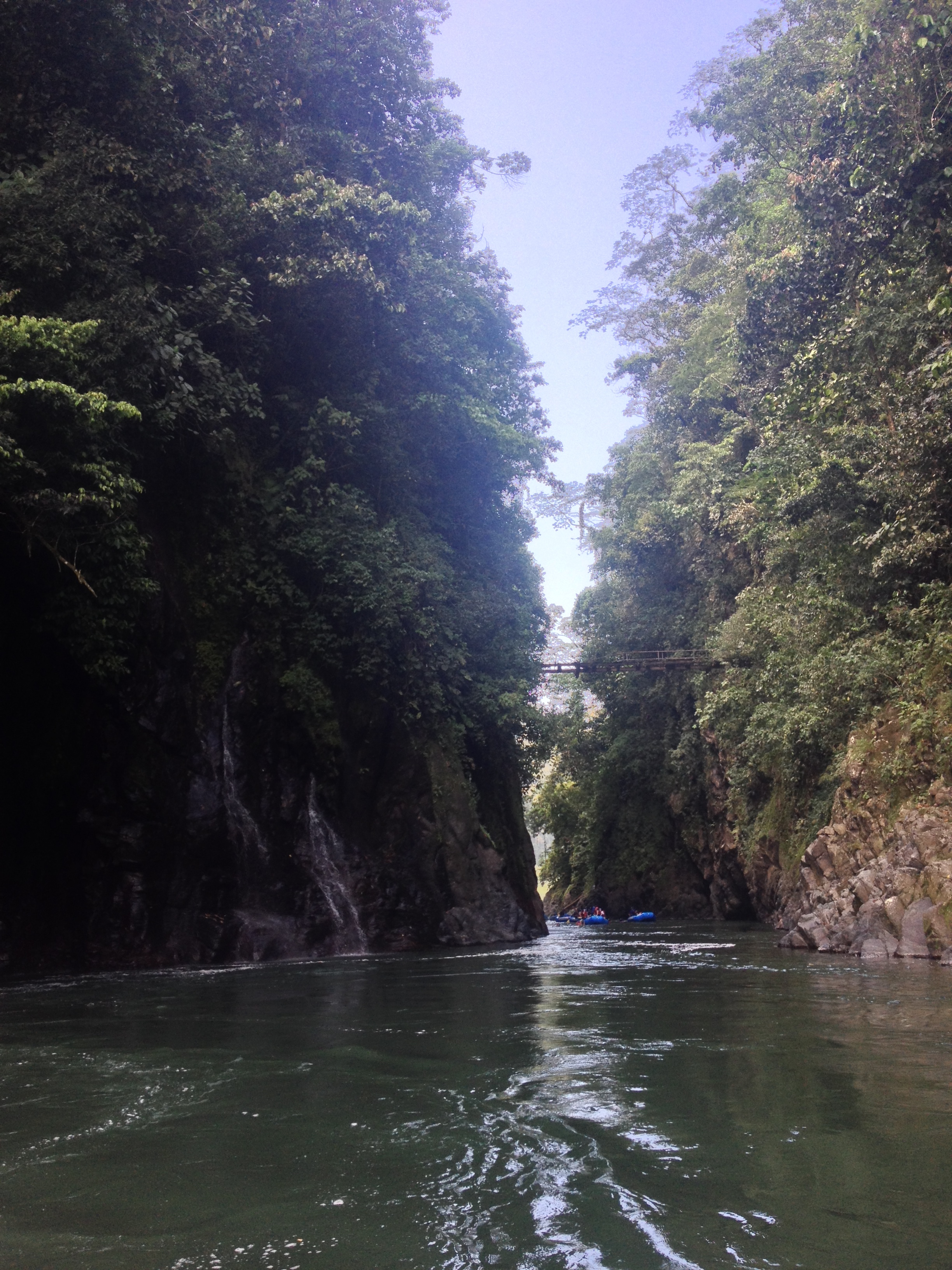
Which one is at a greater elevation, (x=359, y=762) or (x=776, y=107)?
(x=776, y=107)

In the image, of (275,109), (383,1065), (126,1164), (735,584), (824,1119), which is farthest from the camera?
(735,584)

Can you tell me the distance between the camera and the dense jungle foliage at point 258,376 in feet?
37.2

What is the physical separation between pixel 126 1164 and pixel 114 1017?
4.51 metres

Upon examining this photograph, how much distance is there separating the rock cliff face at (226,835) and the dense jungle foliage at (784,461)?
6.79 metres

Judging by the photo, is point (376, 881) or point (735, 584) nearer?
point (376, 881)

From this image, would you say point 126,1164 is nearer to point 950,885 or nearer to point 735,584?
point 950,885

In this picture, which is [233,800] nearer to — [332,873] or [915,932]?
[332,873]

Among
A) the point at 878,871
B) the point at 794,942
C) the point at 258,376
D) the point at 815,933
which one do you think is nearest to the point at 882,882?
the point at 878,871

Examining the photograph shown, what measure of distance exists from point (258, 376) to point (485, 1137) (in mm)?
15891

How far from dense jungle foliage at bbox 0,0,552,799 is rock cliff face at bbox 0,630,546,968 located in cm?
30

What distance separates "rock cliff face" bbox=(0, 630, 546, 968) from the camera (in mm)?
12367

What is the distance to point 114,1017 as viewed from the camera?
7340 mm

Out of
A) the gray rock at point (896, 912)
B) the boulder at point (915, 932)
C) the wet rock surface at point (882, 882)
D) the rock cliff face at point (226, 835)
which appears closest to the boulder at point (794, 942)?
the wet rock surface at point (882, 882)

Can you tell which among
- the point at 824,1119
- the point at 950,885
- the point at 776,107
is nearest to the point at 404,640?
the point at 950,885
